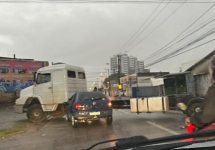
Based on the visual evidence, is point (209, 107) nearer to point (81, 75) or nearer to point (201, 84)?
point (201, 84)

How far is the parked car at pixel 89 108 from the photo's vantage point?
1992cm

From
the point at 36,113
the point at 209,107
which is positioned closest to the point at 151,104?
the point at 36,113

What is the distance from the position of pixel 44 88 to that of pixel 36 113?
1738 mm

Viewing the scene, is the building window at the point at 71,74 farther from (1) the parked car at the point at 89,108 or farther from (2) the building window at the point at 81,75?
(1) the parked car at the point at 89,108

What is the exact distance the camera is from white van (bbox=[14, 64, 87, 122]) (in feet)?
83.1

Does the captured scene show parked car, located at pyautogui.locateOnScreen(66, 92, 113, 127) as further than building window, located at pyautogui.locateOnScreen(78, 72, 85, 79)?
No

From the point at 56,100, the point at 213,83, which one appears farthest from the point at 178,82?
the point at 213,83

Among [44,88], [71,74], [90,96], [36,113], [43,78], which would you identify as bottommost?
[36,113]

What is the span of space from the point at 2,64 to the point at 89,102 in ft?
191

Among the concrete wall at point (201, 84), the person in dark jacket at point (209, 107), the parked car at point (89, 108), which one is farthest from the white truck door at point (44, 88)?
the person in dark jacket at point (209, 107)

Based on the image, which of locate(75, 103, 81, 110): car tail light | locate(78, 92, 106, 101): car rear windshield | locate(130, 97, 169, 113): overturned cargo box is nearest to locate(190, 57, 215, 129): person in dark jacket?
locate(75, 103, 81, 110): car tail light

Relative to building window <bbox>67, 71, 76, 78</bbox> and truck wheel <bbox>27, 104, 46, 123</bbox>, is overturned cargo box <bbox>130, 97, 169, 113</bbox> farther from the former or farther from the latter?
truck wheel <bbox>27, 104, 46, 123</bbox>

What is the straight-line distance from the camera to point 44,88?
84.3 feet

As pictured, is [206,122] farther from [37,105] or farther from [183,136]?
[37,105]
